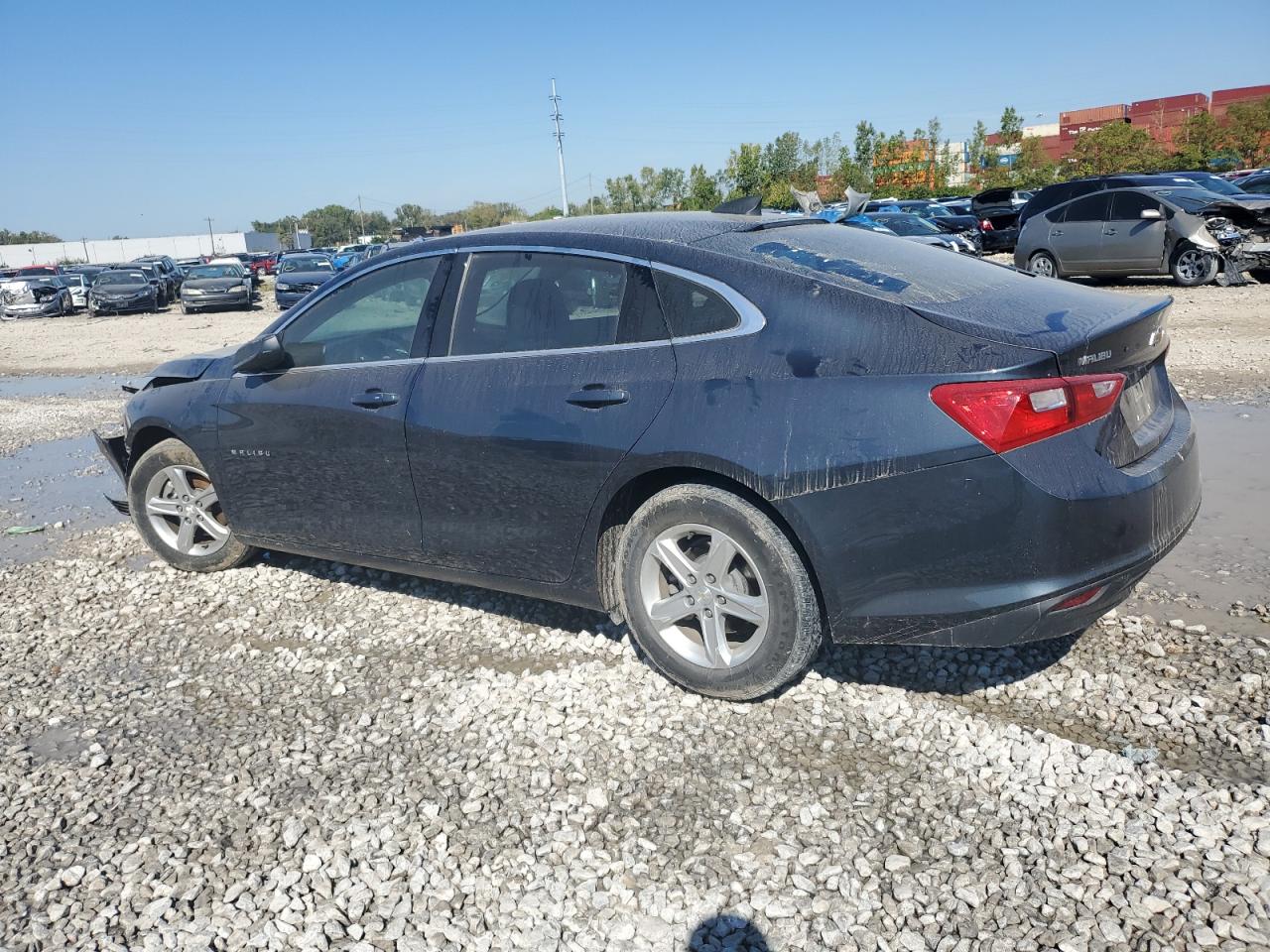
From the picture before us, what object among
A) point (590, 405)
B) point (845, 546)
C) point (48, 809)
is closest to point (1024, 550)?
point (845, 546)

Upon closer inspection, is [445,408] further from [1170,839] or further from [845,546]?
[1170,839]

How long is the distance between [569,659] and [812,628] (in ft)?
3.92

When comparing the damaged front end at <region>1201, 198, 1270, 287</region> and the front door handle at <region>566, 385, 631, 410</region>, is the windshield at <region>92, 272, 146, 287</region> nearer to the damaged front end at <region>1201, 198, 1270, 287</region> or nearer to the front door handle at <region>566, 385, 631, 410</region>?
the damaged front end at <region>1201, 198, 1270, 287</region>

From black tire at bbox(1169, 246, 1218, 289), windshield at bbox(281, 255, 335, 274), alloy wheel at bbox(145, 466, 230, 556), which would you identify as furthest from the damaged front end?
windshield at bbox(281, 255, 335, 274)

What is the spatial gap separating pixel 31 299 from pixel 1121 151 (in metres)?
46.3

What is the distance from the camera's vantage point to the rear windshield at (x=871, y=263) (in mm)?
3526

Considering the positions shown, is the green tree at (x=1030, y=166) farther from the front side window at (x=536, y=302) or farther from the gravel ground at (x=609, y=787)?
the front side window at (x=536, y=302)

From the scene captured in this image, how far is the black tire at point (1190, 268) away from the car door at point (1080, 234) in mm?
1128

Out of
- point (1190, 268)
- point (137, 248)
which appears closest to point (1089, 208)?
point (1190, 268)

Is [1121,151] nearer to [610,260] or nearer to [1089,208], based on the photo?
[1089,208]

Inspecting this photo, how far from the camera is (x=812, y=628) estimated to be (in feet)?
11.4

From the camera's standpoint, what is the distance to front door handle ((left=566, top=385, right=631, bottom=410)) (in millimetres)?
3719

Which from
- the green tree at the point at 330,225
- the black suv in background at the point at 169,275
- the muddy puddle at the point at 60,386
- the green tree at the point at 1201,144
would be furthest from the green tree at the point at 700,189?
the green tree at the point at 330,225

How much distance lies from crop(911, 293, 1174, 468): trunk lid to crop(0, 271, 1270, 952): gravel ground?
3.05 ft
